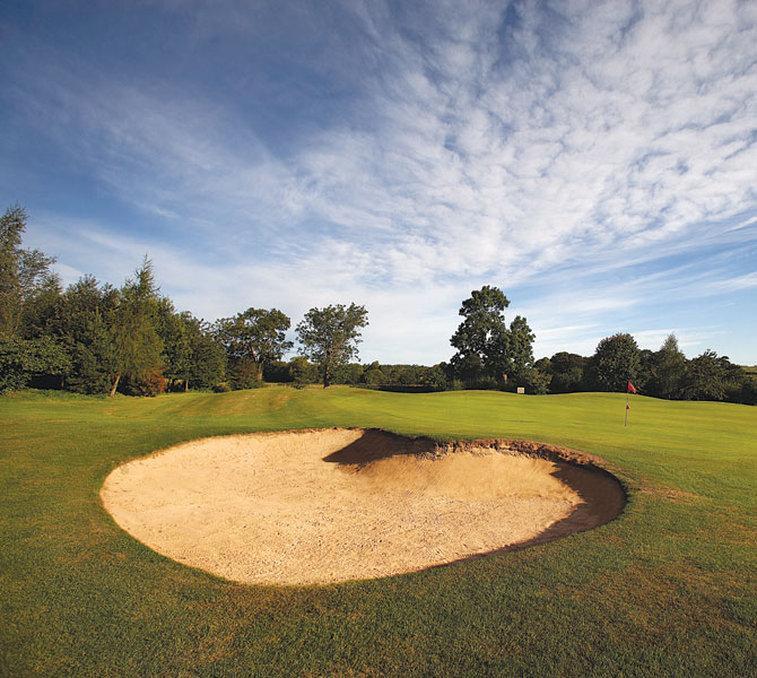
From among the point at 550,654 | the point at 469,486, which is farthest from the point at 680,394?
the point at 550,654

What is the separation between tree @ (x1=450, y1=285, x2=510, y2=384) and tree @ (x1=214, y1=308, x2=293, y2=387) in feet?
99.5

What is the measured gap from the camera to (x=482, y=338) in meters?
61.9

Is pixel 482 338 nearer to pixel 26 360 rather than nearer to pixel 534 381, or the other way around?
pixel 534 381

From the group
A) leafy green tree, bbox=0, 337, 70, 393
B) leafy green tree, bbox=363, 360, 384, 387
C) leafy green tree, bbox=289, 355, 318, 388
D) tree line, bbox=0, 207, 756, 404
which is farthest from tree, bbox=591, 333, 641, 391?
leafy green tree, bbox=0, 337, 70, 393

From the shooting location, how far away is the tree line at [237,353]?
40812 millimetres

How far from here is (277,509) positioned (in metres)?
11.6

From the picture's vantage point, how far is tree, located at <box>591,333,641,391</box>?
5972 cm

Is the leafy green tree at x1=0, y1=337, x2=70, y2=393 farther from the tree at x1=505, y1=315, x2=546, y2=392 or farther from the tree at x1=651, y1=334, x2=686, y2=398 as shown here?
the tree at x1=651, y1=334, x2=686, y2=398

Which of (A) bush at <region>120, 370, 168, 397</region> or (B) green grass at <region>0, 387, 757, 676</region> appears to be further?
(A) bush at <region>120, 370, 168, 397</region>

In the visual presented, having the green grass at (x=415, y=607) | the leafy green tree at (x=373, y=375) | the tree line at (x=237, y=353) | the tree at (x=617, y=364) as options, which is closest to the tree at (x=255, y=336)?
the tree line at (x=237, y=353)

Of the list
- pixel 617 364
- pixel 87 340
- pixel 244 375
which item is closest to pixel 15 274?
pixel 87 340

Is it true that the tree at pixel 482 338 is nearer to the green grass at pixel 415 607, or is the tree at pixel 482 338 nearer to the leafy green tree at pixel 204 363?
the leafy green tree at pixel 204 363

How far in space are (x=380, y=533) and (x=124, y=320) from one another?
44384 mm

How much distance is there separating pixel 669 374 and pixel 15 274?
7877 centimetres
